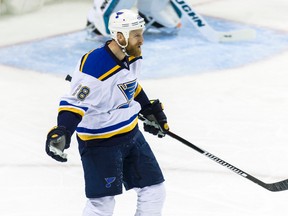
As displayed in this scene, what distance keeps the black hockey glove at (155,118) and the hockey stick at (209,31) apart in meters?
4.33

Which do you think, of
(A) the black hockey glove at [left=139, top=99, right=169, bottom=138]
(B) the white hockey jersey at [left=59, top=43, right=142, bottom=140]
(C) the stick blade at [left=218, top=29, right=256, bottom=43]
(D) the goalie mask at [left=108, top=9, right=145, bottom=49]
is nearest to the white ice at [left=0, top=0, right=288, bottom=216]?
(A) the black hockey glove at [left=139, top=99, right=169, bottom=138]

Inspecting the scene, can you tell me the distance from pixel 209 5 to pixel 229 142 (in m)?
5.17

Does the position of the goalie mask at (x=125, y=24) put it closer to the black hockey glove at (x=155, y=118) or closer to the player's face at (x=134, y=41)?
the player's face at (x=134, y=41)

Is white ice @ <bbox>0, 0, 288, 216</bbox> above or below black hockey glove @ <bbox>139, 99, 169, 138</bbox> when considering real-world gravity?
below

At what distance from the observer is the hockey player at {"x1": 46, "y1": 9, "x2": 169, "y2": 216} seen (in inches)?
103

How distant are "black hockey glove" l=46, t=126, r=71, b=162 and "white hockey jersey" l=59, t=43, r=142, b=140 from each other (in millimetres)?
122

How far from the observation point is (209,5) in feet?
30.7

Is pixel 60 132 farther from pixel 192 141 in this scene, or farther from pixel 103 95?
pixel 192 141

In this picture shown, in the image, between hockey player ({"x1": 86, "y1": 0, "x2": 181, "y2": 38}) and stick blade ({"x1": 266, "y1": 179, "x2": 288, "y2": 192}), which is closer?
stick blade ({"x1": 266, "y1": 179, "x2": 288, "y2": 192})

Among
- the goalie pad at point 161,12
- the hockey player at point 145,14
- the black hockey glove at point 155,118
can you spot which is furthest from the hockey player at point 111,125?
the goalie pad at point 161,12

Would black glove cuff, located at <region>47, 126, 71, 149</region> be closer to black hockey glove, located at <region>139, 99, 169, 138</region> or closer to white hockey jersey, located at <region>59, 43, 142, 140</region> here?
white hockey jersey, located at <region>59, 43, 142, 140</region>

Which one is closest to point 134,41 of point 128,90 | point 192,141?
point 128,90


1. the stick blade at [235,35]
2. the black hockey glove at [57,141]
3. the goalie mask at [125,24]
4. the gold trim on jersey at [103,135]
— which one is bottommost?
the stick blade at [235,35]

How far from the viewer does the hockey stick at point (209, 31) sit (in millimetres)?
7266
